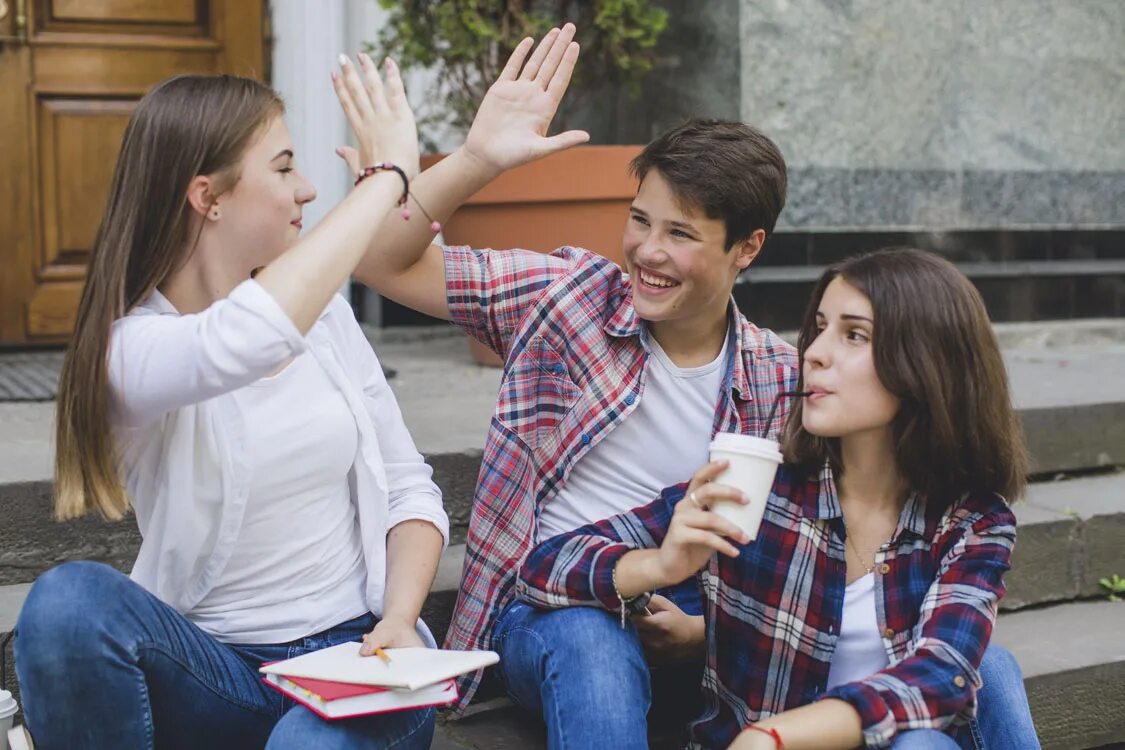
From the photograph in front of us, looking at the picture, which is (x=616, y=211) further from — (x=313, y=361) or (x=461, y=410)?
(x=313, y=361)

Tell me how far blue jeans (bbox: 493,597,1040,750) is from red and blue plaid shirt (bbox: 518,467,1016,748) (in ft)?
0.14

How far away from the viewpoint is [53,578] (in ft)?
6.40

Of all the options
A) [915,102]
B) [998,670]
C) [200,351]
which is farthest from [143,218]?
[915,102]

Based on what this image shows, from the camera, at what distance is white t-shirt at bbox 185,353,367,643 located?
2.16 m

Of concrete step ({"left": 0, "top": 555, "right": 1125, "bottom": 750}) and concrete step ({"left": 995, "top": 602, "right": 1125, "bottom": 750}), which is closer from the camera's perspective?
concrete step ({"left": 0, "top": 555, "right": 1125, "bottom": 750})

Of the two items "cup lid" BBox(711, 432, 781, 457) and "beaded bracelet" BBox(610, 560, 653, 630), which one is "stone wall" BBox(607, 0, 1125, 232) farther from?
"cup lid" BBox(711, 432, 781, 457)

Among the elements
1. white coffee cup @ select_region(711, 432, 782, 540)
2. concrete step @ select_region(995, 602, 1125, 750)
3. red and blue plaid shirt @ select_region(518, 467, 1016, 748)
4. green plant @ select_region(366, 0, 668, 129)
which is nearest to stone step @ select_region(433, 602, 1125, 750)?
concrete step @ select_region(995, 602, 1125, 750)

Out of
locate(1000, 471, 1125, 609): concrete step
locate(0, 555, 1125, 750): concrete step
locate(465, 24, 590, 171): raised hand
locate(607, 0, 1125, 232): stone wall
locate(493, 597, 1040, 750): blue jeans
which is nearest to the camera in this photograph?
locate(493, 597, 1040, 750): blue jeans

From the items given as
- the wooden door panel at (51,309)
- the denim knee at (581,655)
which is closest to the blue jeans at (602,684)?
the denim knee at (581,655)

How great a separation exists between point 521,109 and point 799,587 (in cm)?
94

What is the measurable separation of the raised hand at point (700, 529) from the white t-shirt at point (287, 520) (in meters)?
0.55

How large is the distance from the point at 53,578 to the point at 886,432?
4.22ft

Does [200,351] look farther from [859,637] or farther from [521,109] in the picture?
[859,637]

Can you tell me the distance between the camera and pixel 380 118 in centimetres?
206
